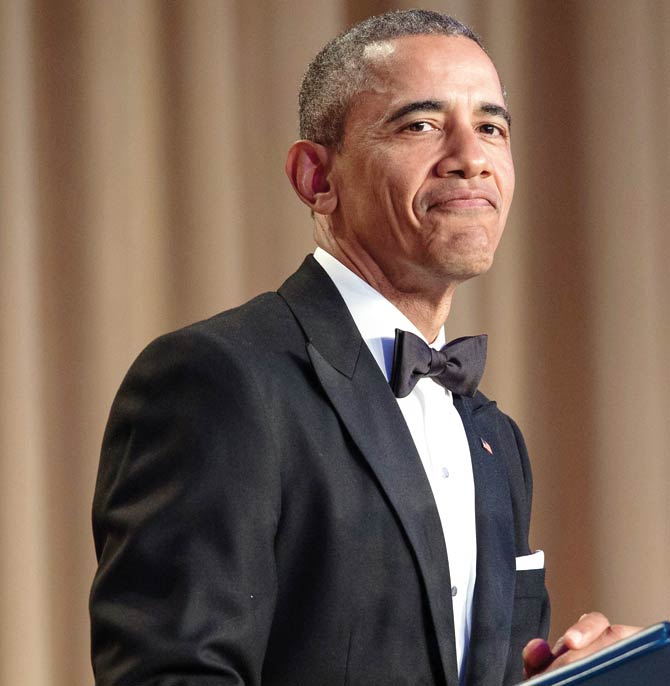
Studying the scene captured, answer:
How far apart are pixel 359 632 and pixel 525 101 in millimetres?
Result: 1597

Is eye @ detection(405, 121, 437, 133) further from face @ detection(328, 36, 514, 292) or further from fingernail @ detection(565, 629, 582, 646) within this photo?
fingernail @ detection(565, 629, 582, 646)

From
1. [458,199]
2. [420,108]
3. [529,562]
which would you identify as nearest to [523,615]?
[529,562]

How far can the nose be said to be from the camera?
1.46 metres

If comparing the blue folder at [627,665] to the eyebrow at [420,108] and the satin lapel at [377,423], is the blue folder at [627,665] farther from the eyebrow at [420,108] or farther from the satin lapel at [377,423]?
the eyebrow at [420,108]

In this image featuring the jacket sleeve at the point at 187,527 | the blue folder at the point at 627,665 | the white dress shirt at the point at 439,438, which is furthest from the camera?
the white dress shirt at the point at 439,438

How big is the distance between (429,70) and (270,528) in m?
0.59

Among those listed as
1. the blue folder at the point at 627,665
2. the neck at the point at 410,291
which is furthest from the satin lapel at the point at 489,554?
the blue folder at the point at 627,665

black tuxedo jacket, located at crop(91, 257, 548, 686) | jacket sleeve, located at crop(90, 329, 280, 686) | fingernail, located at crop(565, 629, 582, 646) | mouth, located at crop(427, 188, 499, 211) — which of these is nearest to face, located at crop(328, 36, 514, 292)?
mouth, located at crop(427, 188, 499, 211)

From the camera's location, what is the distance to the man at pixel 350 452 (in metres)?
1.19

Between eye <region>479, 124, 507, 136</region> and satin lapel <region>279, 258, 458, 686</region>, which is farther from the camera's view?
eye <region>479, 124, 507, 136</region>

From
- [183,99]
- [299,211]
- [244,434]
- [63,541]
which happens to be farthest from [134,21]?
[244,434]

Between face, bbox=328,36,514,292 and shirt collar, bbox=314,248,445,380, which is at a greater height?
face, bbox=328,36,514,292

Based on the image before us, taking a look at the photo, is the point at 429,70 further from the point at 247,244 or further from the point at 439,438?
the point at 247,244

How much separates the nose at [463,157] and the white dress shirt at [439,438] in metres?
0.17
